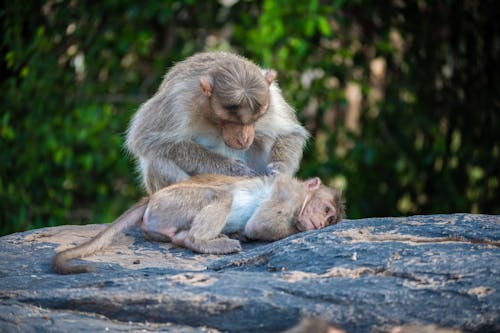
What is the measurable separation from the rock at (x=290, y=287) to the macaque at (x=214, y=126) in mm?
1450

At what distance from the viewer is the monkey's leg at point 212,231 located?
16.9 ft

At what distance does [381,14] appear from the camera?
9.62 m

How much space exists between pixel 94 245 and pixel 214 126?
5.53 feet

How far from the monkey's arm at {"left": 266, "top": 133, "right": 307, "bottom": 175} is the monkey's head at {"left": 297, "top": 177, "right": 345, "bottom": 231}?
0.99m

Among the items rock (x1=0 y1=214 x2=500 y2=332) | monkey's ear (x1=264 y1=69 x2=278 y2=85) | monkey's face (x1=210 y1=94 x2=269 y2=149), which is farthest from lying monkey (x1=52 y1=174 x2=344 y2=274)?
monkey's ear (x1=264 y1=69 x2=278 y2=85)

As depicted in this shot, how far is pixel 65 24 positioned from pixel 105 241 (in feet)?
15.1

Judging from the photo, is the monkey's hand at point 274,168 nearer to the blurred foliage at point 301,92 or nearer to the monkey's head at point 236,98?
the monkey's head at point 236,98

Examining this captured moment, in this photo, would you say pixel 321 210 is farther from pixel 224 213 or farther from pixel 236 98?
pixel 236 98

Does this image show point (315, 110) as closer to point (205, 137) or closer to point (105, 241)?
point (205, 137)

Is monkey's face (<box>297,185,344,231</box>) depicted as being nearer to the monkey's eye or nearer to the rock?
the rock

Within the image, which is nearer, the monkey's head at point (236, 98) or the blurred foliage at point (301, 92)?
the monkey's head at point (236, 98)

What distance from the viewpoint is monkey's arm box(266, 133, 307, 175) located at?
6.81 meters

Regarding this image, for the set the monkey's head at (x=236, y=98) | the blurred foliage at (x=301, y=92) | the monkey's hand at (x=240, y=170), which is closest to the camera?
the monkey's head at (x=236, y=98)

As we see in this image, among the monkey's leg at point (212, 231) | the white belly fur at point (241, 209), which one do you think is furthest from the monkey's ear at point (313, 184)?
the monkey's leg at point (212, 231)
